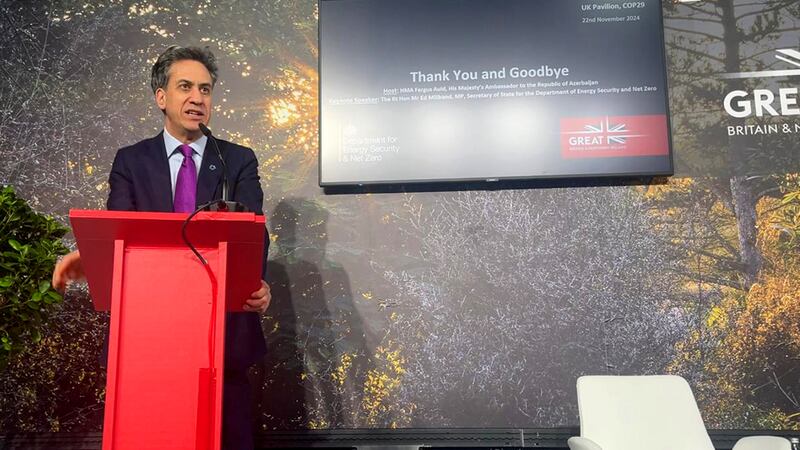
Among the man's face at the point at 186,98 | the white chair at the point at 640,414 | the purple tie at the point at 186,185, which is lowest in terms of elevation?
the white chair at the point at 640,414

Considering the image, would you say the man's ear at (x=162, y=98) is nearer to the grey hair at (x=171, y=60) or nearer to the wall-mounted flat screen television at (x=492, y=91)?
the grey hair at (x=171, y=60)

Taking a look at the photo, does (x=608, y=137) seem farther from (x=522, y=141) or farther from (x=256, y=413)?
(x=256, y=413)

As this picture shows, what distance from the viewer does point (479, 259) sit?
13.8 ft

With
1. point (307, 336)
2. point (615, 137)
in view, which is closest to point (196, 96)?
point (307, 336)

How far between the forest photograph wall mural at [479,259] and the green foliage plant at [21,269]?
83 centimetres

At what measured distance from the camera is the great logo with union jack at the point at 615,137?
13.6ft

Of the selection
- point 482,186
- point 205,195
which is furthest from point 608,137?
point 205,195

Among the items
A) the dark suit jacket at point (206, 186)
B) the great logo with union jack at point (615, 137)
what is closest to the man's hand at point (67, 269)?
the dark suit jacket at point (206, 186)

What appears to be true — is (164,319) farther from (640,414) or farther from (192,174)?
(640,414)

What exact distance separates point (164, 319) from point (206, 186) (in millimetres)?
928

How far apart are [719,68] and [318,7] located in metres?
2.26

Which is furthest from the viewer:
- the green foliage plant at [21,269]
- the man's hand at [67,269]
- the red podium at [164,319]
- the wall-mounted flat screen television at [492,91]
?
the wall-mounted flat screen television at [492,91]

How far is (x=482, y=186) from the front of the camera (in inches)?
167

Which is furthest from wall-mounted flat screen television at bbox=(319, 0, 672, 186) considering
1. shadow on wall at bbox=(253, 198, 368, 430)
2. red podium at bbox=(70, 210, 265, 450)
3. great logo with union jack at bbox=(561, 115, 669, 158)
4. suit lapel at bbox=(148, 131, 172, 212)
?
red podium at bbox=(70, 210, 265, 450)
